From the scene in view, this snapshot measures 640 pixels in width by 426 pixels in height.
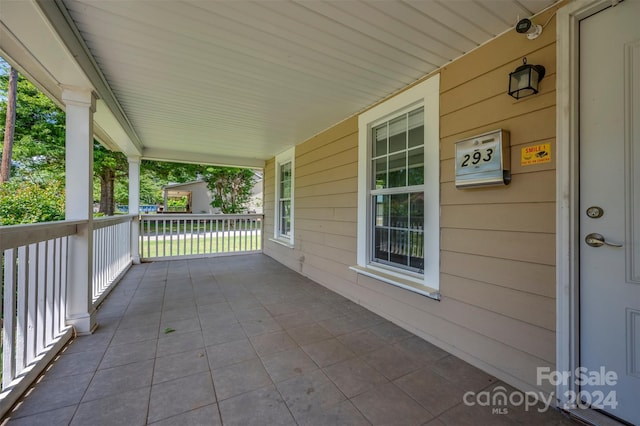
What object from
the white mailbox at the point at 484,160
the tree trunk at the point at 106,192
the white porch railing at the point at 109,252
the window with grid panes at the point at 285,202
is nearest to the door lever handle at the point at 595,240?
the white mailbox at the point at 484,160

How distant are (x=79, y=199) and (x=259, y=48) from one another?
6.87 feet

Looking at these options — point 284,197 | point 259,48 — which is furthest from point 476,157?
point 284,197

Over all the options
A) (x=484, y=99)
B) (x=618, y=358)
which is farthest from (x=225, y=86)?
(x=618, y=358)

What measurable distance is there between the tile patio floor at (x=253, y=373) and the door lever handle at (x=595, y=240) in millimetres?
963

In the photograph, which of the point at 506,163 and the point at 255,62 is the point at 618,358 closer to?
the point at 506,163

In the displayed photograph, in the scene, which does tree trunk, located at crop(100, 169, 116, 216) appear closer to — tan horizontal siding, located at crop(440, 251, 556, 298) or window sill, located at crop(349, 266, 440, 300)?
window sill, located at crop(349, 266, 440, 300)

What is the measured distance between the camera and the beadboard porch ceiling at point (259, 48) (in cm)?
155

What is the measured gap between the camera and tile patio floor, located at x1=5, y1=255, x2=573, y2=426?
1.43 metres

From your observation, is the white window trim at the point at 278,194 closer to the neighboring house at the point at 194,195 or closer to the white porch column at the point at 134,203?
the white porch column at the point at 134,203

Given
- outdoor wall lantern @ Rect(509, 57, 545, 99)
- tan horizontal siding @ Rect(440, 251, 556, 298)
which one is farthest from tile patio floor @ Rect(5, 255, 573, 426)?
outdoor wall lantern @ Rect(509, 57, 545, 99)

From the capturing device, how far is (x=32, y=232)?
167 centimetres

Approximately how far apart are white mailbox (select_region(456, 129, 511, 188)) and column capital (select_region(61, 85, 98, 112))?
10.3ft

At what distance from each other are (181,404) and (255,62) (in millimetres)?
2413

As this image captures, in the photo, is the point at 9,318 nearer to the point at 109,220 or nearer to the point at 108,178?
the point at 109,220
